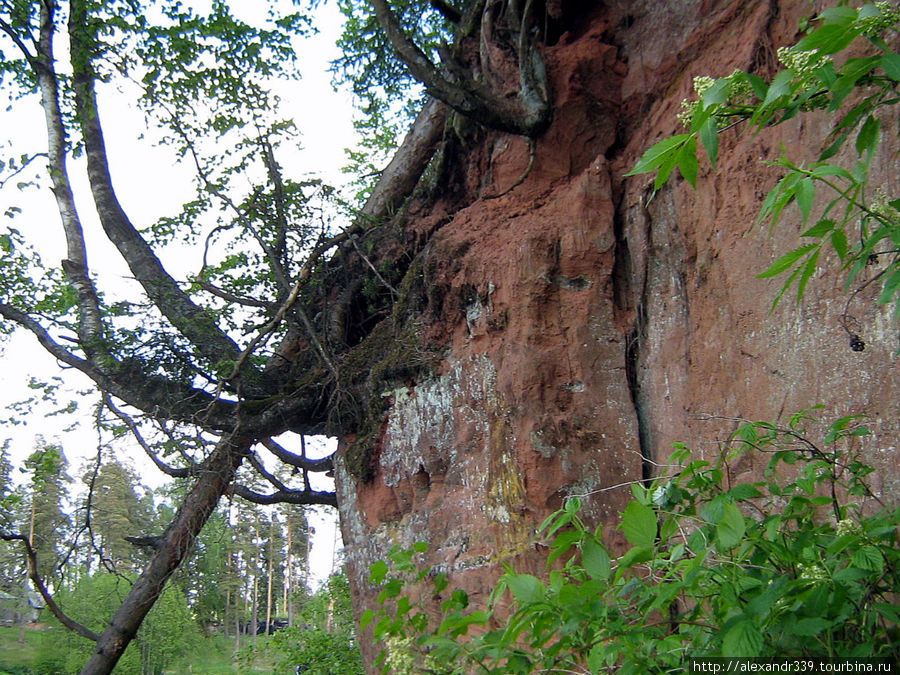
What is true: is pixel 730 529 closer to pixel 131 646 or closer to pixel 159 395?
pixel 159 395

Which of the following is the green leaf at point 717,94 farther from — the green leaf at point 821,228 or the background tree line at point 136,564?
the background tree line at point 136,564

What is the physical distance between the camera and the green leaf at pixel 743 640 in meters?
1.77

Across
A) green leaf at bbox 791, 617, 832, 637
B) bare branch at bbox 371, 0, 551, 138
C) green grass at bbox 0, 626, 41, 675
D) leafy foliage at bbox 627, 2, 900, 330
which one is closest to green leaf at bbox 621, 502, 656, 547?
green leaf at bbox 791, 617, 832, 637

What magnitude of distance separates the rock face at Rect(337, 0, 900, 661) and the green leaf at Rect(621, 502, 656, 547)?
2185 mm

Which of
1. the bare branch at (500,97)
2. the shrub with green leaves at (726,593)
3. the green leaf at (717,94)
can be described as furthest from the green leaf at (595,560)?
the bare branch at (500,97)

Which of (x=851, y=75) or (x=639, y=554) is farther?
(x=639, y=554)

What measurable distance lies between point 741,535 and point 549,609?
59cm

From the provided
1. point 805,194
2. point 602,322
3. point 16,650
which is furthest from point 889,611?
point 16,650

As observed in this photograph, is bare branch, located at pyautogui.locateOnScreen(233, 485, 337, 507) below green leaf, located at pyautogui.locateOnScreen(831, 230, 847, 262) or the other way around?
the other way around

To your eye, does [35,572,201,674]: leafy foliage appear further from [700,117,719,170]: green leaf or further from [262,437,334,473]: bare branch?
[700,117,719,170]: green leaf

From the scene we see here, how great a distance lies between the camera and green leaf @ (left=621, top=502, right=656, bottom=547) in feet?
6.40

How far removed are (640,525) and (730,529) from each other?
23 centimetres

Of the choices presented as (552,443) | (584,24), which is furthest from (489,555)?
(584,24)

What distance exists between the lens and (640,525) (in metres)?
1.96
